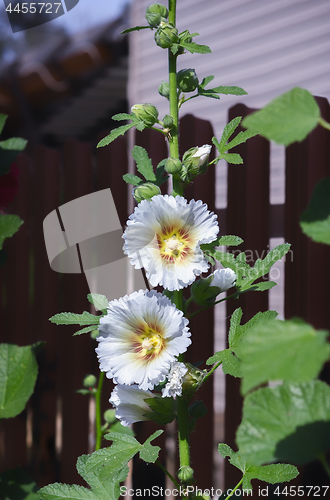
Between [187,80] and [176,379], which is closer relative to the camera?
[176,379]

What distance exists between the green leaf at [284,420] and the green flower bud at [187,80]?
60 centimetres

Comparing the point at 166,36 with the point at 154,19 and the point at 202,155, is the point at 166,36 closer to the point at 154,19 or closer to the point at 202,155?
the point at 154,19

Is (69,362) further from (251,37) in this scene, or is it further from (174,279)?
(251,37)

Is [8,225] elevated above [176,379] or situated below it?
above

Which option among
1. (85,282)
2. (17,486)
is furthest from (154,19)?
(85,282)

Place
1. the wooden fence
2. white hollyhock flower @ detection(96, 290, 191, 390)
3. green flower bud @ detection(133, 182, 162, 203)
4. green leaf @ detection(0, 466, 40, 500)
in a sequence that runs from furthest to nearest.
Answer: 1. the wooden fence
2. green leaf @ detection(0, 466, 40, 500)
3. green flower bud @ detection(133, 182, 162, 203)
4. white hollyhock flower @ detection(96, 290, 191, 390)

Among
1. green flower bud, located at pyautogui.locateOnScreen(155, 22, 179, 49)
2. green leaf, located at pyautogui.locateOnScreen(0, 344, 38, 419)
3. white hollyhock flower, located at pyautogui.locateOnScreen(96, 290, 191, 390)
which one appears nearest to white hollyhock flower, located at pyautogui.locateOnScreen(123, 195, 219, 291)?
white hollyhock flower, located at pyautogui.locateOnScreen(96, 290, 191, 390)

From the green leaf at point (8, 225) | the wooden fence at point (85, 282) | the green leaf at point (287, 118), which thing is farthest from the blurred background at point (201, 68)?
the green leaf at point (287, 118)

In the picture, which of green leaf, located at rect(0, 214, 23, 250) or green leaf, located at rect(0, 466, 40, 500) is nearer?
green leaf, located at rect(0, 214, 23, 250)

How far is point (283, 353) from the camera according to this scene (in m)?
0.33

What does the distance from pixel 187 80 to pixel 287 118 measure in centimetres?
49

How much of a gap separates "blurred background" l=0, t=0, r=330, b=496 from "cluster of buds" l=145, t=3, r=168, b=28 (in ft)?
4.52

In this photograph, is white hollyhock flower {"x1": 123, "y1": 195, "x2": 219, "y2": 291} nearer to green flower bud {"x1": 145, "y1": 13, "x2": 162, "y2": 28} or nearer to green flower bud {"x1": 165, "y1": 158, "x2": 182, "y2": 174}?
green flower bud {"x1": 165, "y1": 158, "x2": 182, "y2": 174}

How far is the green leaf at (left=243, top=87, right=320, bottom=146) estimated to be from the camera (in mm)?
361
